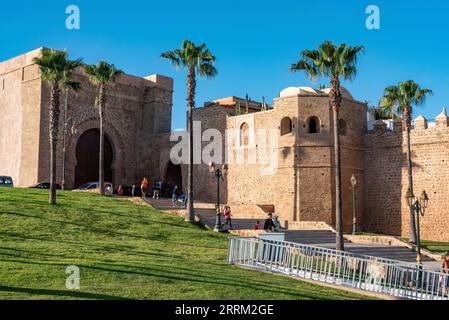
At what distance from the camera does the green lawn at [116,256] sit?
10891 millimetres

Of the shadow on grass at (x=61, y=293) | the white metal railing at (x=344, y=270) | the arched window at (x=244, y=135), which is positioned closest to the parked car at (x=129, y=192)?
the arched window at (x=244, y=135)

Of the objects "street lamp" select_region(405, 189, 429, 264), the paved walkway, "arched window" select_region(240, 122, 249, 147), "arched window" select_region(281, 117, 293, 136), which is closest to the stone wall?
"arched window" select_region(240, 122, 249, 147)

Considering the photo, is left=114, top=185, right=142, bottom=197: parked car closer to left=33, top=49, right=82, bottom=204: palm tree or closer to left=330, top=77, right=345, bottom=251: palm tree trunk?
left=33, top=49, right=82, bottom=204: palm tree

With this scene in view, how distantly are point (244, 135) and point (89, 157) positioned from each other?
1123cm

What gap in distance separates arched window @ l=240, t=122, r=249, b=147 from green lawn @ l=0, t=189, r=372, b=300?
938 centimetres

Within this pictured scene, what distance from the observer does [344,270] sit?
14562 mm

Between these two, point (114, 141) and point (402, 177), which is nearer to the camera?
point (402, 177)

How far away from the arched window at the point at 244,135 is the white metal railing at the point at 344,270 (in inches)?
712

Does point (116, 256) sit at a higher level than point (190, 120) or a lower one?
lower

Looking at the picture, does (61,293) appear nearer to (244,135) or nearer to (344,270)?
(344,270)

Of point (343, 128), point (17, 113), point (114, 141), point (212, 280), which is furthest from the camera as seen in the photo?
point (114, 141)

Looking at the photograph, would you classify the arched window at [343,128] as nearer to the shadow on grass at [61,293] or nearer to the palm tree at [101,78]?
the palm tree at [101,78]

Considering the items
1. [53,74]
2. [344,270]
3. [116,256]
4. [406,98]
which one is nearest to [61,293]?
[116,256]

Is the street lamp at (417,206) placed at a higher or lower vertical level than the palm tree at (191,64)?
lower
